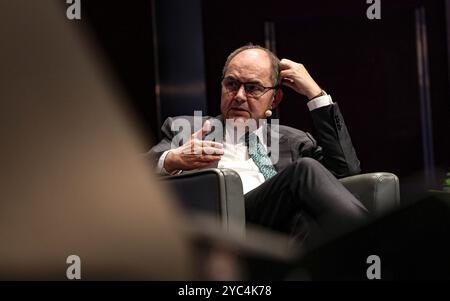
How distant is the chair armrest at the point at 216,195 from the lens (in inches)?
60.8

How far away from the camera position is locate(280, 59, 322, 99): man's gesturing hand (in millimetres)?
2016

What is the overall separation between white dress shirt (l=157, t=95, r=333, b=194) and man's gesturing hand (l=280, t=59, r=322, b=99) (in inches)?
1.2

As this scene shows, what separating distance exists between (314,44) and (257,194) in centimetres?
184

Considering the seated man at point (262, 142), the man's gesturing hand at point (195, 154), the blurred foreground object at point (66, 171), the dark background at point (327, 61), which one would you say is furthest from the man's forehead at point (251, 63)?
the dark background at point (327, 61)

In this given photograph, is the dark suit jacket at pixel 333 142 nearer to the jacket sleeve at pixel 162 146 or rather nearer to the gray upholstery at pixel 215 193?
the jacket sleeve at pixel 162 146

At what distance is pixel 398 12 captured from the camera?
3.37 meters

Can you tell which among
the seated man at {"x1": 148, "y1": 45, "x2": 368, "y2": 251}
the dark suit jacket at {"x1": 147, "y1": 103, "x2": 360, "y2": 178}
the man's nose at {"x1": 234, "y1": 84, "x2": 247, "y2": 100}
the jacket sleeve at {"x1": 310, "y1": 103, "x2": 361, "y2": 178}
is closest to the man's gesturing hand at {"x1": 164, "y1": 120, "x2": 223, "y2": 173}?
the seated man at {"x1": 148, "y1": 45, "x2": 368, "y2": 251}

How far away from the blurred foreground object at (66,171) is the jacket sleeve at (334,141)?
829mm

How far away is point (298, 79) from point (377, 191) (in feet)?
1.41

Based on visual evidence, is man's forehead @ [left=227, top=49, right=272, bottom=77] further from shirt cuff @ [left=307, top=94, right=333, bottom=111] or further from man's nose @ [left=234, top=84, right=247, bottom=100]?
shirt cuff @ [left=307, top=94, right=333, bottom=111]

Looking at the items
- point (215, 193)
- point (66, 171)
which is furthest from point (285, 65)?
point (66, 171)

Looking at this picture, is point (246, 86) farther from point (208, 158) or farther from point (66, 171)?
point (66, 171)

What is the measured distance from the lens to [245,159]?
206 centimetres
